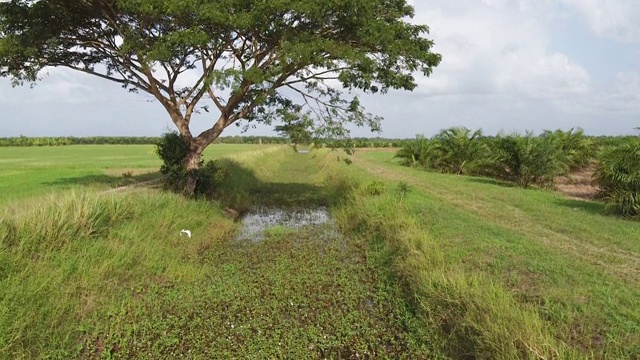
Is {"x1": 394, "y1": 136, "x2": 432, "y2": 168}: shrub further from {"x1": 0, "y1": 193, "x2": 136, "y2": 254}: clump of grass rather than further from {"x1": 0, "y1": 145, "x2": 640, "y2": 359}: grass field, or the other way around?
{"x1": 0, "y1": 193, "x2": 136, "y2": 254}: clump of grass

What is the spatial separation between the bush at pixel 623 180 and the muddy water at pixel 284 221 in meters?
6.83

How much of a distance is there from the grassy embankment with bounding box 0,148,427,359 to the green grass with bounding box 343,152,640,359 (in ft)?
2.03

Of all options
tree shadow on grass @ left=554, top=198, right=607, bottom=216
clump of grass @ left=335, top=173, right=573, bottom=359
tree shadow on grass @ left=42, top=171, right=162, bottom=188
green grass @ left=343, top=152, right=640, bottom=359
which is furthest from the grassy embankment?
tree shadow on grass @ left=42, top=171, right=162, bottom=188

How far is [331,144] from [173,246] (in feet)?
17.0

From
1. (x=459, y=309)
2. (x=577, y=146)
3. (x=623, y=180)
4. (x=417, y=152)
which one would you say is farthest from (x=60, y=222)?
(x=417, y=152)

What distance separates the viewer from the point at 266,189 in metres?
19.6

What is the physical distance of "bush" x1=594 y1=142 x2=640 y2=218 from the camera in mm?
9578

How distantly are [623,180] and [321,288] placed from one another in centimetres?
794

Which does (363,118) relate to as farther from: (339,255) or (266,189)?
(266,189)

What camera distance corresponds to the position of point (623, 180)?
9844mm

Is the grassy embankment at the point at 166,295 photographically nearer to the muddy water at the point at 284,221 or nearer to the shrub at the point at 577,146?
the muddy water at the point at 284,221

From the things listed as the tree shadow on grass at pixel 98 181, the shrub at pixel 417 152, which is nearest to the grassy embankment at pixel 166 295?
the tree shadow on grass at pixel 98 181

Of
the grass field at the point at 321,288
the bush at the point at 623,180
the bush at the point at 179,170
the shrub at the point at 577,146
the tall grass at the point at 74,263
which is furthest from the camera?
the shrub at the point at 577,146

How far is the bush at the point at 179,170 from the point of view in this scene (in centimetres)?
1344
